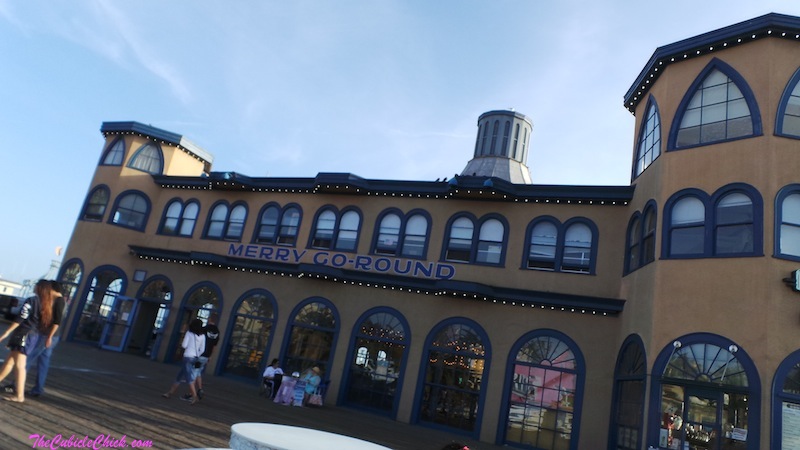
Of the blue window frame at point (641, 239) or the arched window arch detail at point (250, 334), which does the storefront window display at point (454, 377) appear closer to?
the blue window frame at point (641, 239)

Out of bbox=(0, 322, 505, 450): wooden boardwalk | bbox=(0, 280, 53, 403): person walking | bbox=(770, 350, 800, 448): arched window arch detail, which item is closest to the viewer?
bbox=(0, 322, 505, 450): wooden boardwalk

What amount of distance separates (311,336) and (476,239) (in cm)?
658

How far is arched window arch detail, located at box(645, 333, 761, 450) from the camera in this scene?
10250mm

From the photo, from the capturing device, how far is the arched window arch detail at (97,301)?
846 inches

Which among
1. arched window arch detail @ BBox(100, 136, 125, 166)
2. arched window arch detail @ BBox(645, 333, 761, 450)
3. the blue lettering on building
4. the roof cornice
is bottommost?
arched window arch detail @ BBox(645, 333, 761, 450)

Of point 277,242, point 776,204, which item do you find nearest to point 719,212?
point 776,204

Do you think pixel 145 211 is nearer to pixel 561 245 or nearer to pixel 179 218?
pixel 179 218

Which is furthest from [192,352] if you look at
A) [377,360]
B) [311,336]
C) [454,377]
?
[454,377]

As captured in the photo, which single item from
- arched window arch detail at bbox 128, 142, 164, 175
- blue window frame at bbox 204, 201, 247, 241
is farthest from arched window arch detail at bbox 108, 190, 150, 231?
blue window frame at bbox 204, 201, 247, 241

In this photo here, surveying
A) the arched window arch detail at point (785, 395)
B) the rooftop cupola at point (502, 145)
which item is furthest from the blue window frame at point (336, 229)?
the rooftop cupola at point (502, 145)

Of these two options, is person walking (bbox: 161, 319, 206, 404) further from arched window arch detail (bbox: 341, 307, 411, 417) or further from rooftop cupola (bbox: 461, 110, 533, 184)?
rooftop cupola (bbox: 461, 110, 533, 184)

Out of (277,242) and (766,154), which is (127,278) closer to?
(277,242)

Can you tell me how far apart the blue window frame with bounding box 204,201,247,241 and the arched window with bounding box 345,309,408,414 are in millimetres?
7210

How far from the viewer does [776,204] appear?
10.9m
